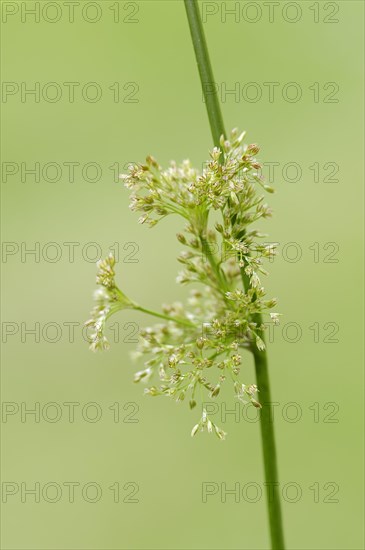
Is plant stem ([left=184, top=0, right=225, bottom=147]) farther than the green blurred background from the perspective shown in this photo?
No

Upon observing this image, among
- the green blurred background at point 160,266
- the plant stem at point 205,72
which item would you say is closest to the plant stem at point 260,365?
the plant stem at point 205,72

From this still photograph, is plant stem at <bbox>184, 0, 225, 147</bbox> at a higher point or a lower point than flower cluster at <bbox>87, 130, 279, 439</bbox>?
higher

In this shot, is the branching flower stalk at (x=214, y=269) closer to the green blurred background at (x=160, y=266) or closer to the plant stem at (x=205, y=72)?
the plant stem at (x=205, y=72)

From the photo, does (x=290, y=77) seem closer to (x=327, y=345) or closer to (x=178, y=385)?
(x=327, y=345)

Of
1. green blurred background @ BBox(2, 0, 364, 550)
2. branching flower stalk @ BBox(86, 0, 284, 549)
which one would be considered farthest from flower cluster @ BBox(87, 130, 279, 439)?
green blurred background @ BBox(2, 0, 364, 550)

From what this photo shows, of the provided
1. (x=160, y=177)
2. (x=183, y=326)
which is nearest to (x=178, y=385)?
(x=183, y=326)

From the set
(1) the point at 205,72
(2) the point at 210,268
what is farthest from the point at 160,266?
(1) the point at 205,72

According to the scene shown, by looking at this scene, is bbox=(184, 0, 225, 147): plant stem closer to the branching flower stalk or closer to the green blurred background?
the branching flower stalk
